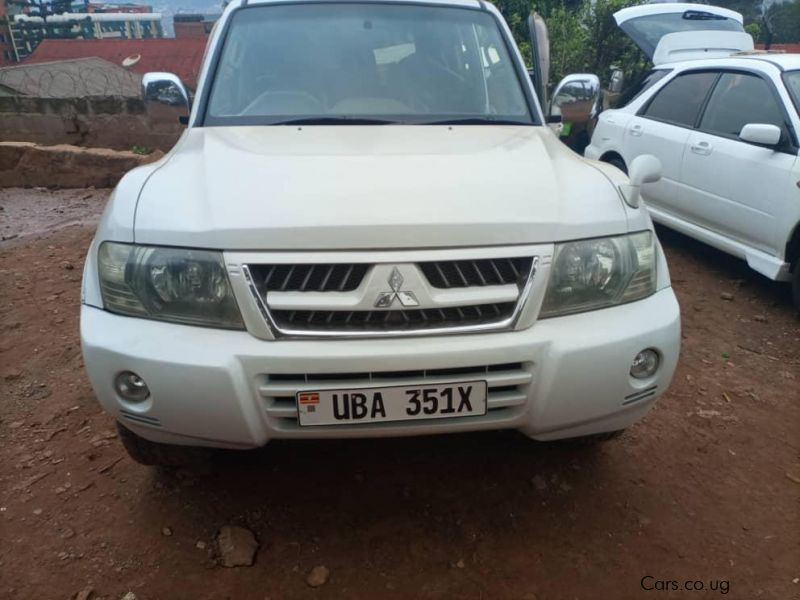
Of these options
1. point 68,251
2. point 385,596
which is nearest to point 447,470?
point 385,596

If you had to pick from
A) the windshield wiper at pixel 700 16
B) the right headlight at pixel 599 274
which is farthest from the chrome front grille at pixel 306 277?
the windshield wiper at pixel 700 16

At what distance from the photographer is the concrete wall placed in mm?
8234

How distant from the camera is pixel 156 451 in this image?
2.22m

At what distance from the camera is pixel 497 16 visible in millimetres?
3270

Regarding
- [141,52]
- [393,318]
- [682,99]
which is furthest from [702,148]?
[141,52]

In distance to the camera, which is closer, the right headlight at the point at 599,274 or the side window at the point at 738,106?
the right headlight at the point at 599,274

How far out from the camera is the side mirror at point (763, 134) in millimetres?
3891

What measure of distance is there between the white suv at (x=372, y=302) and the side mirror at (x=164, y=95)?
49.5 inches

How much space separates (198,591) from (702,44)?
593 cm

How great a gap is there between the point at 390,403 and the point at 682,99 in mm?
4402

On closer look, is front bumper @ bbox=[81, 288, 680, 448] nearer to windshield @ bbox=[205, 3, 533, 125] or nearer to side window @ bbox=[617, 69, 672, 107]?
windshield @ bbox=[205, 3, 533, 125]

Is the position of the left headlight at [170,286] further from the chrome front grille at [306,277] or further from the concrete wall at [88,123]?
the concrete wall at [88,123]

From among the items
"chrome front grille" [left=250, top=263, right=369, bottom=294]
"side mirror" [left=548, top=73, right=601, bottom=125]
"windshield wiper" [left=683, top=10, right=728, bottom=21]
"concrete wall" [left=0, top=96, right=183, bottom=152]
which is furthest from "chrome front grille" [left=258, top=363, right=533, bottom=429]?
"concrete wall" [left=0, top=96, right=183, bottom=152]

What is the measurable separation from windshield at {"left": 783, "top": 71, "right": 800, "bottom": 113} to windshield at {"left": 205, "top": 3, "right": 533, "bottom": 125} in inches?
84.5
